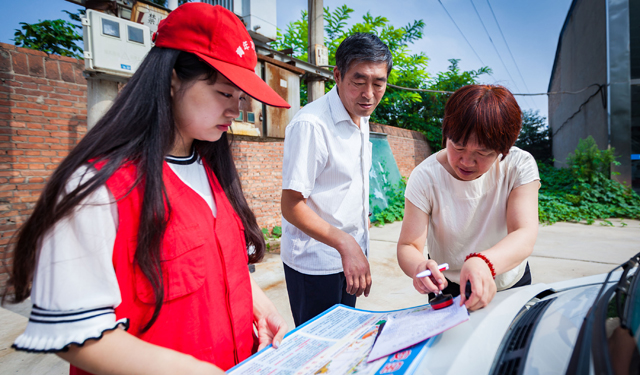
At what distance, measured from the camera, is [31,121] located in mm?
3602

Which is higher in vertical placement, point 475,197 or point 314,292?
point 475,197

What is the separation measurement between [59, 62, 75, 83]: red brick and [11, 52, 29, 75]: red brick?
305 mm

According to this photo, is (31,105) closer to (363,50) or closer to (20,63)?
(20,63)

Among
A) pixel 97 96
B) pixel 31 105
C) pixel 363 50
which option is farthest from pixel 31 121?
pixel 363 50

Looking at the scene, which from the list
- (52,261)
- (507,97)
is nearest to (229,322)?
(52,261)

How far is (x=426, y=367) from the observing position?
74 centimetres

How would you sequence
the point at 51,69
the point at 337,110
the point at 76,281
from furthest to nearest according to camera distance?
1. the point at 51,69
2. the point at 337,110
3. the point at 76,281

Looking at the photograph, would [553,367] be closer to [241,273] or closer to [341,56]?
[241,273]

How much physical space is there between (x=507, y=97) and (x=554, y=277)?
134 inches

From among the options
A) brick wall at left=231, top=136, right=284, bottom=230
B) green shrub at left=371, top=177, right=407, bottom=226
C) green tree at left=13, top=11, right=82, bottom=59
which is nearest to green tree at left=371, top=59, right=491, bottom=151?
green shrub at left=371, top=177, right=407, bottom=226

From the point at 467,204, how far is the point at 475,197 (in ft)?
0.14

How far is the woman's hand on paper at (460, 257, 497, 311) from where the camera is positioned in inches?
37.1

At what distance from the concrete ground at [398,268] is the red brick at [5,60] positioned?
234 centimetres

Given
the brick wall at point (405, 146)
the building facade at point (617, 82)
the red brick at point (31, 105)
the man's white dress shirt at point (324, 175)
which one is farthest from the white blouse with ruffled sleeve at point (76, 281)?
the building facade at point (617, 82)
